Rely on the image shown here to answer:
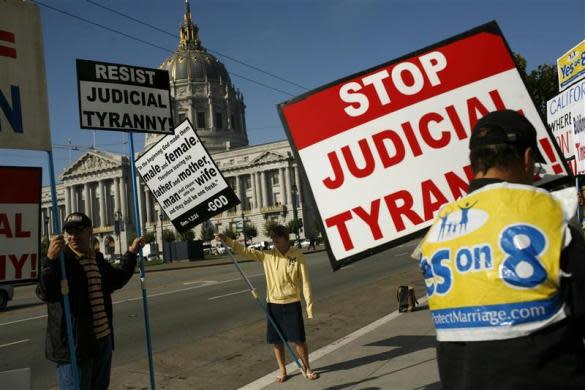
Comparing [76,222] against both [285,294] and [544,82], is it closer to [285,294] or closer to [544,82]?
[285,294]

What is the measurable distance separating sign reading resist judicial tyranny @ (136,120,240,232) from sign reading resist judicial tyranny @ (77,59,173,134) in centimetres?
42

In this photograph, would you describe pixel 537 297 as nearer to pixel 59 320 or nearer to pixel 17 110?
pixel 17 110

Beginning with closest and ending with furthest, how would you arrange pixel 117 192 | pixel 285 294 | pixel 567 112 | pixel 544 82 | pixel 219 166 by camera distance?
1. pixel 285 294
2. pixel 567 112
3. pixel 544 82
4. pixel 219 166
5. pixel 117 192

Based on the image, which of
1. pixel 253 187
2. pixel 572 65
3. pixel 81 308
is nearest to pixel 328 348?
pixel 81 308

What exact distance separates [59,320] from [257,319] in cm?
701

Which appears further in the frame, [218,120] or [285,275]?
[218,120]

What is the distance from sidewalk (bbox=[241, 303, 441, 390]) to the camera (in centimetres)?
537

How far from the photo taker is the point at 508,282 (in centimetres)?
160

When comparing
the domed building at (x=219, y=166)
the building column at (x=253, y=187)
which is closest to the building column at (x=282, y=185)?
the domed building at (x=219, y=166)

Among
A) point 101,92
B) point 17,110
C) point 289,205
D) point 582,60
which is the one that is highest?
point 289,205

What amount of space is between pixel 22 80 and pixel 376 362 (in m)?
4.57

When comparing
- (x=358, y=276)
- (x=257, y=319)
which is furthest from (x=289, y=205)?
(x=257, y=319)

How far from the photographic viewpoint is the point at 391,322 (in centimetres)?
859

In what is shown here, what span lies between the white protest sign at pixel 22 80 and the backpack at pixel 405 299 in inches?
278
